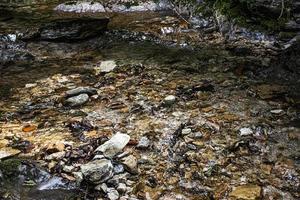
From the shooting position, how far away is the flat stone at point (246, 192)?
4562 mm

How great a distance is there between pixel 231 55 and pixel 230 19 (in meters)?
1.78

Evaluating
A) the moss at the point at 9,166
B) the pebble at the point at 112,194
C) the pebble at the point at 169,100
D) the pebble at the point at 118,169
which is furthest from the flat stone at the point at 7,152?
the pebble at the point at 169,100

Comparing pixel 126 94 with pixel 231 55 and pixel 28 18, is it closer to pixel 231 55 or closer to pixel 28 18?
pixel 231 55

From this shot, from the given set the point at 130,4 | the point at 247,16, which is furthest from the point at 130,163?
the point at 130,4

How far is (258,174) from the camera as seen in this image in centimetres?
495

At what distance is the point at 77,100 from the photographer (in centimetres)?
700

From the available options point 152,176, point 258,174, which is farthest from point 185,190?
point 258,174

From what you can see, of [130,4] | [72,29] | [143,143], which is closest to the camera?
[143,143]

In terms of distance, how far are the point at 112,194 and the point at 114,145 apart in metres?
0.94

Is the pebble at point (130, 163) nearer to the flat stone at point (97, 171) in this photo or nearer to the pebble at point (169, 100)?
the flat stone at point (97, 171)

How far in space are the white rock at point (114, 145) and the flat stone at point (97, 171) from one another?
32cm

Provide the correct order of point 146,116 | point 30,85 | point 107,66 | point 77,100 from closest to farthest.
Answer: point 146,116 → point 77,100 → point 30,85 → point 107,66

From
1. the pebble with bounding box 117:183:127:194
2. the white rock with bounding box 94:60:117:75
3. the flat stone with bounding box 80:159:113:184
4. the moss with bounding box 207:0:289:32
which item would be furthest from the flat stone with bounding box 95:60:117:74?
the pebble with bounding box 117:183:127:194

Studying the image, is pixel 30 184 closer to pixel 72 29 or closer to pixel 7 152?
pixel 7 152
